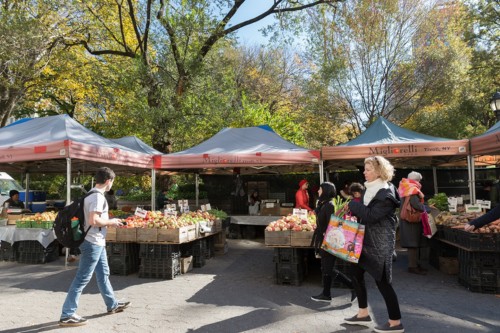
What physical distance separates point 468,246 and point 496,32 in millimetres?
15280

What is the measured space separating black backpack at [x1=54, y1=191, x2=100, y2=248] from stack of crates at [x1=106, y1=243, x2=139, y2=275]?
2736 mm

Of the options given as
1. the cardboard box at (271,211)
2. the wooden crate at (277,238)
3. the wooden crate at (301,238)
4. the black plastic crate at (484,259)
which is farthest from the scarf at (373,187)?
the cardboard box at (271,211)

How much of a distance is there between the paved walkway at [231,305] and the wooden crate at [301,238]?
692mm

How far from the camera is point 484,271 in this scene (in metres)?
5.48

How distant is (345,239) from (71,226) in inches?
119

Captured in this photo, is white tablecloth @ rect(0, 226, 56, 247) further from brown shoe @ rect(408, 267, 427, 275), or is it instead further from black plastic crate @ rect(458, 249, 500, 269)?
black plastic crate @ rect(458, 249, 500, 269)

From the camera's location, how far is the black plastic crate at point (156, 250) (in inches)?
259

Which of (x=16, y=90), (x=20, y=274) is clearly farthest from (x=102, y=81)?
(x=20, y=274)

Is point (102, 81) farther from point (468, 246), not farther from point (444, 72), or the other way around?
point (468, 246)

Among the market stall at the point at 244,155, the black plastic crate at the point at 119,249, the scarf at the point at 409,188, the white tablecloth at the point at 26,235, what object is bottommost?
the black plastic crate at the point at 119,249

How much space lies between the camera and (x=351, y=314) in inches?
181

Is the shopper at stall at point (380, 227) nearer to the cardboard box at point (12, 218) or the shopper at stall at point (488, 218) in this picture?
the shopper at stall at point (488, 218)

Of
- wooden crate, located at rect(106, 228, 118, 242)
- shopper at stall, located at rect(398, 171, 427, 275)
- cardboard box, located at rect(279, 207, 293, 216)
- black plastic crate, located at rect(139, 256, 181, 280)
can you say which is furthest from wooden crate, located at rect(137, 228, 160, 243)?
cardboard box, located at rect(279, 207, 293, 216)

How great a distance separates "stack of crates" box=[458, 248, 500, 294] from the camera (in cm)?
541
